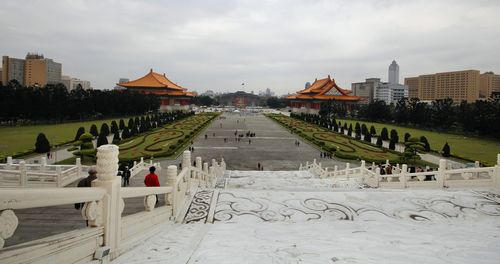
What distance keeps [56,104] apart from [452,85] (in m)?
116

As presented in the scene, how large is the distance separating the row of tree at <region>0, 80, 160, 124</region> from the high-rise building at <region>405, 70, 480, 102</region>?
9569 centimetres

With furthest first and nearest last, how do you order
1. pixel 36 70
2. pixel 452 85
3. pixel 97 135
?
pixel 452 85 < pixel 36 70 < pixel 97 135

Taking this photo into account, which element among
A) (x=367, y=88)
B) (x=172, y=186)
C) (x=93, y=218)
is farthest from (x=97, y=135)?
(x=367, y=88)

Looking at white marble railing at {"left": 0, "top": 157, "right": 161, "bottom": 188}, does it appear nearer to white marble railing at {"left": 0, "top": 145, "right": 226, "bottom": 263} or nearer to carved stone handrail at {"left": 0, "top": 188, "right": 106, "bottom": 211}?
white marble railing at {"left": 0, "top": 145, "right": 226, "bottom": 263}

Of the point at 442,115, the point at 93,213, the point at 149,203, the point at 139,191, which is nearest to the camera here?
the point at 93,213

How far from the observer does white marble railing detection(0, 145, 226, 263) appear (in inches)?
115

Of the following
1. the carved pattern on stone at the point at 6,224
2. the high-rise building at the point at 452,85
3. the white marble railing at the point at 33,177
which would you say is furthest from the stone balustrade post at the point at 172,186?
the high-rise building at the point at 452,85

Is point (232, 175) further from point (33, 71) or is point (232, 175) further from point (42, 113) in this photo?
point (33, 71)

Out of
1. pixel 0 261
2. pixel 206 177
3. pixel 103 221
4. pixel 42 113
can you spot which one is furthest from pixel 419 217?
pixel 42 113

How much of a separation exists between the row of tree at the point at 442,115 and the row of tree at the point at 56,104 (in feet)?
135

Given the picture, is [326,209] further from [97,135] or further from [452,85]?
[452,85]

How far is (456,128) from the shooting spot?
5000 centimetres

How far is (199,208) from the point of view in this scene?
6.79 m

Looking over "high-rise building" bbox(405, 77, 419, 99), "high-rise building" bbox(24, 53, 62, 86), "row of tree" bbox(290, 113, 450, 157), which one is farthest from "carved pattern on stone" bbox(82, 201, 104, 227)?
"high-rise building" bbox(405, 77, 419, 99)
